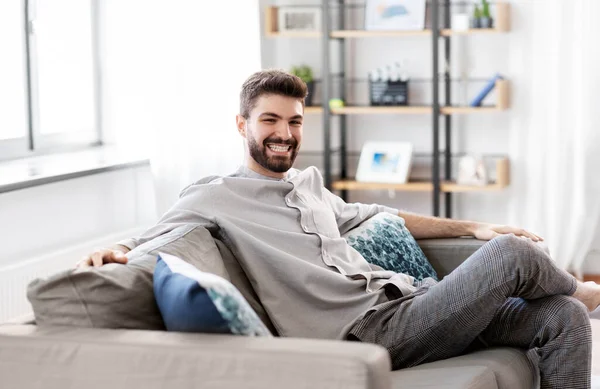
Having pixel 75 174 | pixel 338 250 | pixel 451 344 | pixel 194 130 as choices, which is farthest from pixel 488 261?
pixel 194 130

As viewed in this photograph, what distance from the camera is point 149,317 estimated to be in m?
2.12

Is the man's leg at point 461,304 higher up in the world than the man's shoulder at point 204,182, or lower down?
lower down

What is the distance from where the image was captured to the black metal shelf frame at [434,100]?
5090mm

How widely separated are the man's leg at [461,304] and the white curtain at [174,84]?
7.27 feet

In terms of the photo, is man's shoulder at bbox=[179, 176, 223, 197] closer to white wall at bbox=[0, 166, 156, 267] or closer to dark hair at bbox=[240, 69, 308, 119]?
dark hair at bbox=[240, 69, 308, 119]

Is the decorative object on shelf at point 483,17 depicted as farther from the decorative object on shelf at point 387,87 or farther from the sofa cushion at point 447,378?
the sofa cushion at point 447,378

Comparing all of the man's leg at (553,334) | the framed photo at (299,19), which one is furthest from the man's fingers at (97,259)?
the framed photo at (299,19)

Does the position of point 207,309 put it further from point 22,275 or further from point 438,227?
point 22,275

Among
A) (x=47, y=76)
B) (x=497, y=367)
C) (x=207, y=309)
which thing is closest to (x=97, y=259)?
(x=207, y=309)

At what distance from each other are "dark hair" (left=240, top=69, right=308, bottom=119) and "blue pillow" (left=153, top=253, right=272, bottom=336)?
95 cm

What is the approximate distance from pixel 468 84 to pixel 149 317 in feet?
11.7

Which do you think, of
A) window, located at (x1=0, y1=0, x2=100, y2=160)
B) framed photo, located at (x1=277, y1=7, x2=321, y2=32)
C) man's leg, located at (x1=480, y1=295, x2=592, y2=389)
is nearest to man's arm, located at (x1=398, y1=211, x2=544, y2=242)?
man's leg, located at (x1=480, y1=295, x2=592, y2=389)

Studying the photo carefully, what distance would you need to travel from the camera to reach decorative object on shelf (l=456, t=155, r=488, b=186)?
5145 mm

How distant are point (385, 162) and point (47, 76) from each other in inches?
73.1
